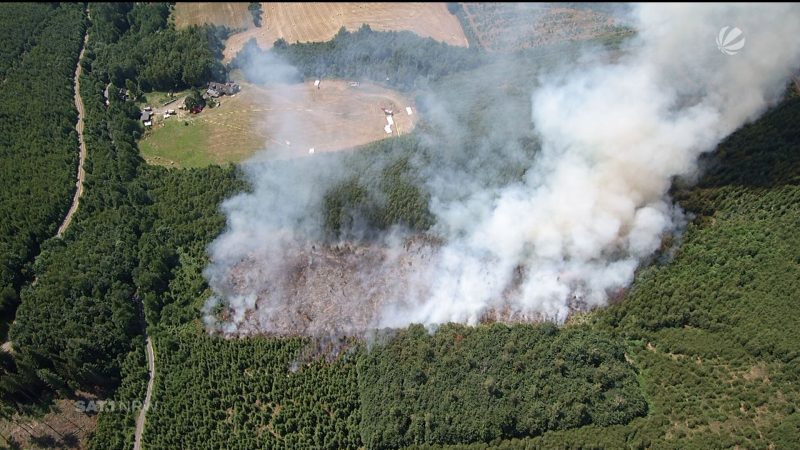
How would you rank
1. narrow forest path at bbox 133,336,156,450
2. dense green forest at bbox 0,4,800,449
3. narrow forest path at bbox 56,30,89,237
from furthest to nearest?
1. narrow forest path at bbox 56,30,89,237
2. narrow forest path at bbox 133,336,156,450
3. dense green forest at bbox 0,4,800,449

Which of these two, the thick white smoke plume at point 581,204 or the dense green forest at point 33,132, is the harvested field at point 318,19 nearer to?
the dense green forest at point 33,132

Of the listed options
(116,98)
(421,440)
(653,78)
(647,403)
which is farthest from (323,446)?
(116,98)

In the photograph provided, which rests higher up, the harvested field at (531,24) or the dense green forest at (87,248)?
the harvested field at (531,24)

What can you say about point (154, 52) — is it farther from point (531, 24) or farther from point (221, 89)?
point (531, 24)

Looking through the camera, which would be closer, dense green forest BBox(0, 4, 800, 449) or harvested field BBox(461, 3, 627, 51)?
dense green forest BBox(0, 4, 800, 449)

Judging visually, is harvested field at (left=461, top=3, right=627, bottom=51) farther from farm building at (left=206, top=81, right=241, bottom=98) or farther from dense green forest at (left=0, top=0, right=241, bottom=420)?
dense green forest at (left=0, top=0, right=241, bottom=420)
